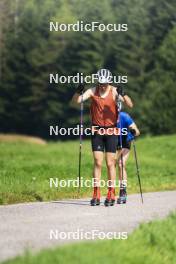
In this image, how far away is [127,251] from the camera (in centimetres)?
782

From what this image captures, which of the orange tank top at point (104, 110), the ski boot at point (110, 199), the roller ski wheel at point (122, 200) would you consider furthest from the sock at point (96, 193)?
the orange tank top at point (104, 110)

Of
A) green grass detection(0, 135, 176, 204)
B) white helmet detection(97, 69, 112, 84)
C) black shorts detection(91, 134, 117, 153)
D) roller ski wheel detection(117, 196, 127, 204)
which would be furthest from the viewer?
green grass detection(0, 135, 176, 204)

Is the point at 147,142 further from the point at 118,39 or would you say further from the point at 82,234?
the point at 118,39

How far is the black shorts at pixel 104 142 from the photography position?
504 inches

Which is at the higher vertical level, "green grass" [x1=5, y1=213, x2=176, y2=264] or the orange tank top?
the orange tank top

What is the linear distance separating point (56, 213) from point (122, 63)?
267 feet

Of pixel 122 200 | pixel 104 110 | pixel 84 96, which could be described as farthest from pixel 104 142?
pixel 122 200

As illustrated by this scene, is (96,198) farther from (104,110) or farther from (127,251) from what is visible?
(127,251)

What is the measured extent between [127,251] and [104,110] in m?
4.99

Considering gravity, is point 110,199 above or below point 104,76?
below

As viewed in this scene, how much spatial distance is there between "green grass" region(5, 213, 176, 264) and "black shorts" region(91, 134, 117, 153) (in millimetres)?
3027

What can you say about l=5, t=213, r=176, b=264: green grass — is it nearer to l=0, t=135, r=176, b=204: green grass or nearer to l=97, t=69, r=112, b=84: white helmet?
l=97, t=69, r=112, b=84: white helmet

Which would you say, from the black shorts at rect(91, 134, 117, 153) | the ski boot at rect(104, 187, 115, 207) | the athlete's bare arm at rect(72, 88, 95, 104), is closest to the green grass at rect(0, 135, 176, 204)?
the ski boot at rect(104, 187, 115, 207)

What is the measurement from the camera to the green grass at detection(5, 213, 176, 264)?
6.83m
